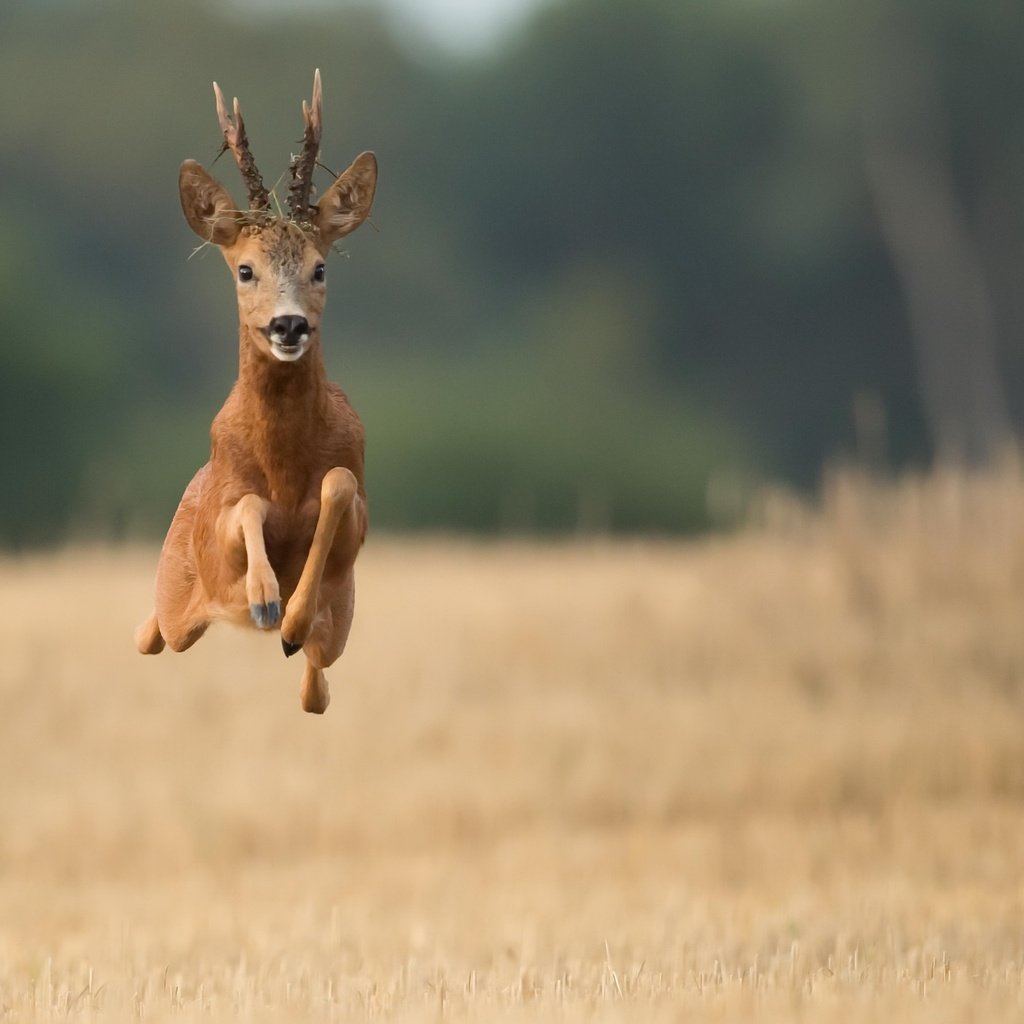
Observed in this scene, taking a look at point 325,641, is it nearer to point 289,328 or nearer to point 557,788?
point 289,328

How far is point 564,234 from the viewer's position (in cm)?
2973

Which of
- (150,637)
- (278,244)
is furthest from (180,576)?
(278,244)

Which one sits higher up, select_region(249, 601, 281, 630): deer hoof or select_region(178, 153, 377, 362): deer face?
select_region(178, 153, 377, 362): deer face

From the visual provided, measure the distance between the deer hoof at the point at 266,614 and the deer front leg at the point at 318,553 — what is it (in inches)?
3.3

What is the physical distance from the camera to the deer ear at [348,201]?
19.9 feet

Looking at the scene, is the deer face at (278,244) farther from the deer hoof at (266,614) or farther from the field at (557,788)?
the field at (557,788)

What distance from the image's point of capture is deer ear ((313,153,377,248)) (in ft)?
19.9

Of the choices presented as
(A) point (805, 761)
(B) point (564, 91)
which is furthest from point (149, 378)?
(A) point (805, 761)

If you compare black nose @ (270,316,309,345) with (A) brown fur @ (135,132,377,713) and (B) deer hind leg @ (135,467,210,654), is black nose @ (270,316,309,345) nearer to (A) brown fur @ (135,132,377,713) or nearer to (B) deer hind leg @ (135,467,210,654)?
(A) brown fur @ (135,132,377,713)

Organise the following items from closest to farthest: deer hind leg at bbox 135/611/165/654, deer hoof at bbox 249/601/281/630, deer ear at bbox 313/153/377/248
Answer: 1. deer hoof at bbox 249/601/281/630
2. deer ear at bbox 313/153/377/248
3. deer hind leg at bbox 135/611/165/654

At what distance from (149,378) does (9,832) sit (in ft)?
27.9

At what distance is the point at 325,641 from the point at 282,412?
0.74 meters

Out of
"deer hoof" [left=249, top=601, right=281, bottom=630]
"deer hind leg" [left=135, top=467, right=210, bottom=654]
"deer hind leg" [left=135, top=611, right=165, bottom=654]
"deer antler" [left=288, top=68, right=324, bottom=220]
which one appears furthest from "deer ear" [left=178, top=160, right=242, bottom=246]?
"deer hind leg" [left=135, top=611, right=165, bottom=654]

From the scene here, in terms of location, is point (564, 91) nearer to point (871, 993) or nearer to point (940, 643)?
point (940, 643)
